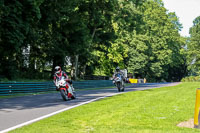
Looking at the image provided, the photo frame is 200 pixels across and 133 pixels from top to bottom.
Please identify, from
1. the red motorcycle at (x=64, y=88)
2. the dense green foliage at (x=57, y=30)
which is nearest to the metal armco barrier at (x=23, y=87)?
the dense green foliage at (x=57, y=30)

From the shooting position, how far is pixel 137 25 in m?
35.9

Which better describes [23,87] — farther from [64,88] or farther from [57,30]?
[57,30]

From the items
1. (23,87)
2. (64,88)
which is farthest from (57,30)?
(64,88)

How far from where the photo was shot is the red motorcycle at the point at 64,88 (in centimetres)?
1461

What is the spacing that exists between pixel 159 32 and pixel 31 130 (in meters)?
64.6

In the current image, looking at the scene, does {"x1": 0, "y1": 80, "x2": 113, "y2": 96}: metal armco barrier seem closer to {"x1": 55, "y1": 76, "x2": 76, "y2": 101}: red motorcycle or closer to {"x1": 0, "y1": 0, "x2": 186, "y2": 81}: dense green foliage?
{"x1": 0, "y1": 0, "x2": 186, "y2": 81}: dense green foliage

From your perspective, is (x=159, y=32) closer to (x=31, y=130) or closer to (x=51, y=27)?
(x=51, y=27)

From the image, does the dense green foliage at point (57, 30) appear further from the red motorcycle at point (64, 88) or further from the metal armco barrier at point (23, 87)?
the red motorcycle at point (64, 88)

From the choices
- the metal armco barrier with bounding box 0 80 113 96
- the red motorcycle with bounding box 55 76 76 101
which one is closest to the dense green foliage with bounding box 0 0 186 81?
the metal armco barrier with bounding box 0 80 113 96

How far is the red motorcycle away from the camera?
14.6 m

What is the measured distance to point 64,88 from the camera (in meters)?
14.8

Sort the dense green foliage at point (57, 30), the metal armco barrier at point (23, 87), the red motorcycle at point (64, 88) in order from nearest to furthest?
the red motorcycle at point (64, 88) → the metal armco barrier at point (23, 87) → the dense green foliage at point (57, 30)

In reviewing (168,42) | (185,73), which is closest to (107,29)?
(168,42)

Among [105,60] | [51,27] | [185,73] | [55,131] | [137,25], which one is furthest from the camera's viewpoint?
[185,73]
